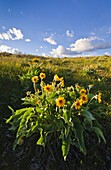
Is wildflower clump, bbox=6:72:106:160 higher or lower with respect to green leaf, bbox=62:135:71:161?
higher

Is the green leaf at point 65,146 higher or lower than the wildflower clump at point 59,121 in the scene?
lower

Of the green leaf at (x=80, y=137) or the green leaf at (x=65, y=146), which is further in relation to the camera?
the green leaf at (x=80, y=137)

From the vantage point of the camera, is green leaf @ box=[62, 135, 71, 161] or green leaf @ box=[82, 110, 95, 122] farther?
green leaf @ box=[82, 110, 95, 122]

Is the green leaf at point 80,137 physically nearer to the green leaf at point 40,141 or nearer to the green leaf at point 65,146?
the green leaf at point 65,146

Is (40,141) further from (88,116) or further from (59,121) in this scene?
(88,116)

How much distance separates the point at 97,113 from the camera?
6.51m

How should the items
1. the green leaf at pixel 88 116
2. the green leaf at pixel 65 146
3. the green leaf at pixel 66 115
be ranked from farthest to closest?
the green leaf at pixel 88 116
the green leaf at pixel 66 115
the green leaf at pixel 65 146

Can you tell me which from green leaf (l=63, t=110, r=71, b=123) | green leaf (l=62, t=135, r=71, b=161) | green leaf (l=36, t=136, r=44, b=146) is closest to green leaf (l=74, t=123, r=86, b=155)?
green leaf (l=62, t=135, r=71, b=161)

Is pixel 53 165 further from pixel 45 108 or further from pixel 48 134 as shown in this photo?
pixel 45 108

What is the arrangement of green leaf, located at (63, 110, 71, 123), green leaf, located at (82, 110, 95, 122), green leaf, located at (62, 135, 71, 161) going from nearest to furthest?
green leaf, located at (62, 135, 71, 161)
green leaf, located at (63, 110, 71, 123)
green leaf, located at (82, 110, 95, 122)

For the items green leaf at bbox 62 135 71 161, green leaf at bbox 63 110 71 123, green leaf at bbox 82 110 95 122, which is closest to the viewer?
green leaf at bbox 62 135 71 161

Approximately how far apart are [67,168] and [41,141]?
0.77 meters

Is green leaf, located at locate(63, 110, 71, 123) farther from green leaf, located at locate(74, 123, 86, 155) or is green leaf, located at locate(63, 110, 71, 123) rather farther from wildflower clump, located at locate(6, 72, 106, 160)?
green leaf, located at locate(74, 123, 86, 155)

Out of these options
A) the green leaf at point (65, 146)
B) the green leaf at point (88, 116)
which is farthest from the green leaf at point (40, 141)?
the green leaf at point (88, 116)
